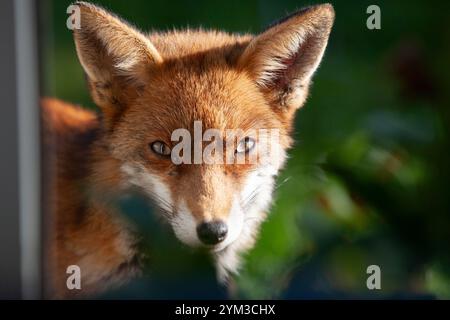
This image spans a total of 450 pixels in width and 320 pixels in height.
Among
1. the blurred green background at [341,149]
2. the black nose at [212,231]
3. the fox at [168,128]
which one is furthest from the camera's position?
the blurred green background at [341,149]

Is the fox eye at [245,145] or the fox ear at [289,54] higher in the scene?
the fox ear at [289,54]

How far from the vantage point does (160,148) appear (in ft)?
13.3

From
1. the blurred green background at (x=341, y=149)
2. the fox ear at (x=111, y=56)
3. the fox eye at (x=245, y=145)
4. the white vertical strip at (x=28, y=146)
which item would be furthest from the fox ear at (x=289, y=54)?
the white vertical strip at (x=28, y=146)

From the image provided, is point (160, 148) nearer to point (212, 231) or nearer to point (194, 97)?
point (194, 97)

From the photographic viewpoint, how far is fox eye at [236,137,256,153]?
13.4 ft

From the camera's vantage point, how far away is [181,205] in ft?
12.8

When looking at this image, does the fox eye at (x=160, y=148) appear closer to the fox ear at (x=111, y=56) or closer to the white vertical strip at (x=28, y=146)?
the fox ear at (x=111, y=56)

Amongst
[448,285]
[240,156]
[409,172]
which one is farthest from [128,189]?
[448,285]

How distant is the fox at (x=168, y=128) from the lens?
3.98 meters

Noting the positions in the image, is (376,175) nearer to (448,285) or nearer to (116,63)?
(448,285)

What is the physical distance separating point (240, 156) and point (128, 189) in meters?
0.63

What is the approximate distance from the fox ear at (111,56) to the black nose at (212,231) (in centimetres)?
81

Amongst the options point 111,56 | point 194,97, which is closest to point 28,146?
point 111,56

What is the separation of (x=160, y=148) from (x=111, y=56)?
21.6 inches
